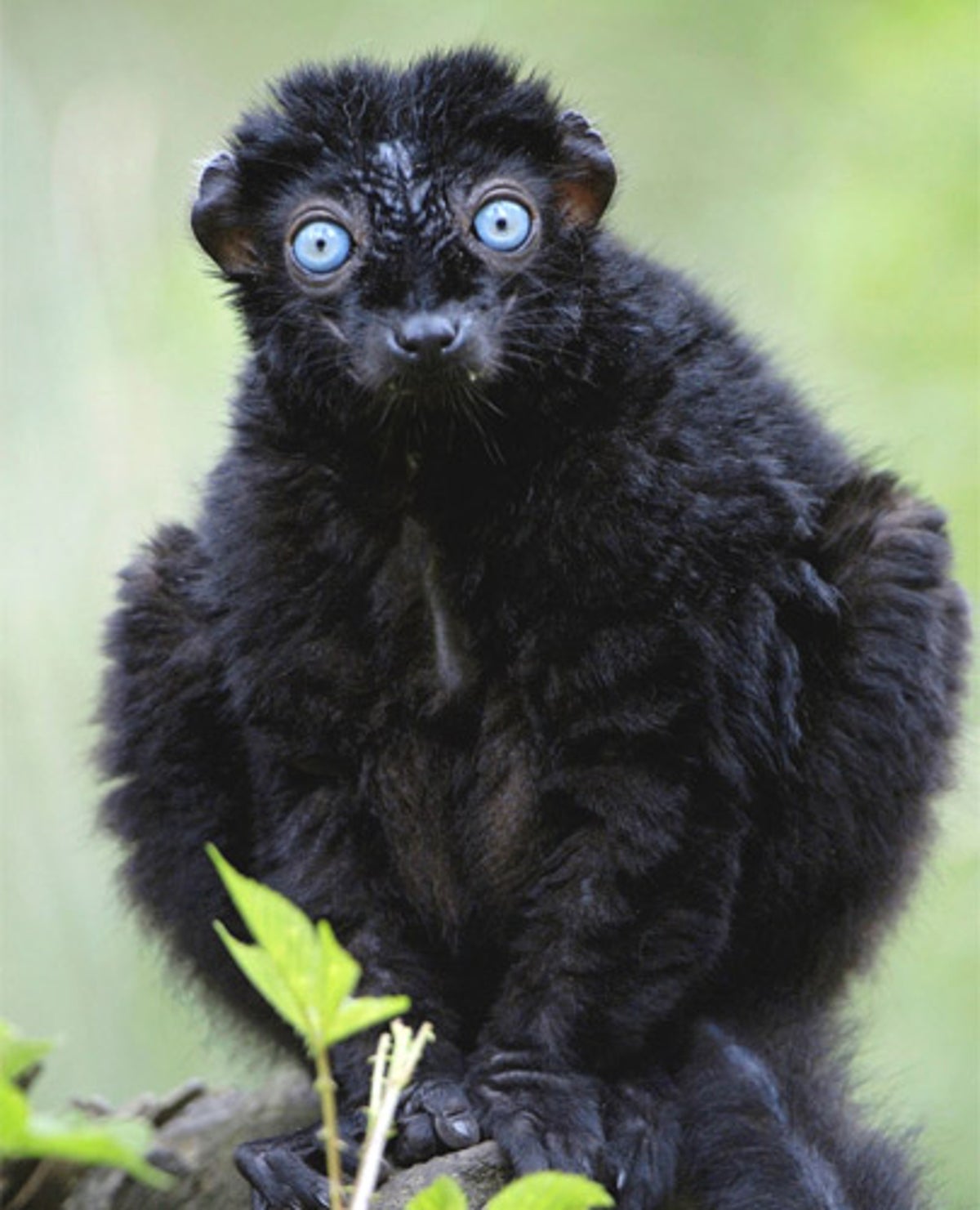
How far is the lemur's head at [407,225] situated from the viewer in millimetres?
4059

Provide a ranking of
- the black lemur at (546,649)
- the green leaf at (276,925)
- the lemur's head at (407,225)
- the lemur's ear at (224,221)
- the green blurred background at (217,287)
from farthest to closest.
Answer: the green blurred background at (217,287), the lemur's ear at (224,221), the black lemur at (546,649), the lemur's head at (407,225), the green leaf at (276,925)

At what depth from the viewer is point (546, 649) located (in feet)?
14.3

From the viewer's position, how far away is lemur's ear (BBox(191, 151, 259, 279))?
4.43 meters

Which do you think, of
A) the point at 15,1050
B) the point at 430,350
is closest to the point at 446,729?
the point at 430,350

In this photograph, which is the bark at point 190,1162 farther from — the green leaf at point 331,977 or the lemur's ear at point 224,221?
the green leaf at point 331,977

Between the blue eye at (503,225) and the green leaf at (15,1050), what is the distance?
243 centimetres

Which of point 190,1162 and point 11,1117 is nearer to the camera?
point 11,1117

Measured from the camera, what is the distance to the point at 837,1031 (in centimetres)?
470

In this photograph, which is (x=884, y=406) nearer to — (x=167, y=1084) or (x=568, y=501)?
(x=167, y=1084)

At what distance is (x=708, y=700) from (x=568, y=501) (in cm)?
48

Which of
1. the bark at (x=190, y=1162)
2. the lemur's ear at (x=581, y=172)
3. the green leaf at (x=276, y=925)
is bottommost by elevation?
the bark at (x=190, y=1162)

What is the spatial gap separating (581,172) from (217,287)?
5246 millimetres

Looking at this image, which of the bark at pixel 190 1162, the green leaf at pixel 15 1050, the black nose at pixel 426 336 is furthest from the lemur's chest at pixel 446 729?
the green leaf at pixel 15 1050

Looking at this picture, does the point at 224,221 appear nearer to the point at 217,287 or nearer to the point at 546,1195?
the point at 546,1195
